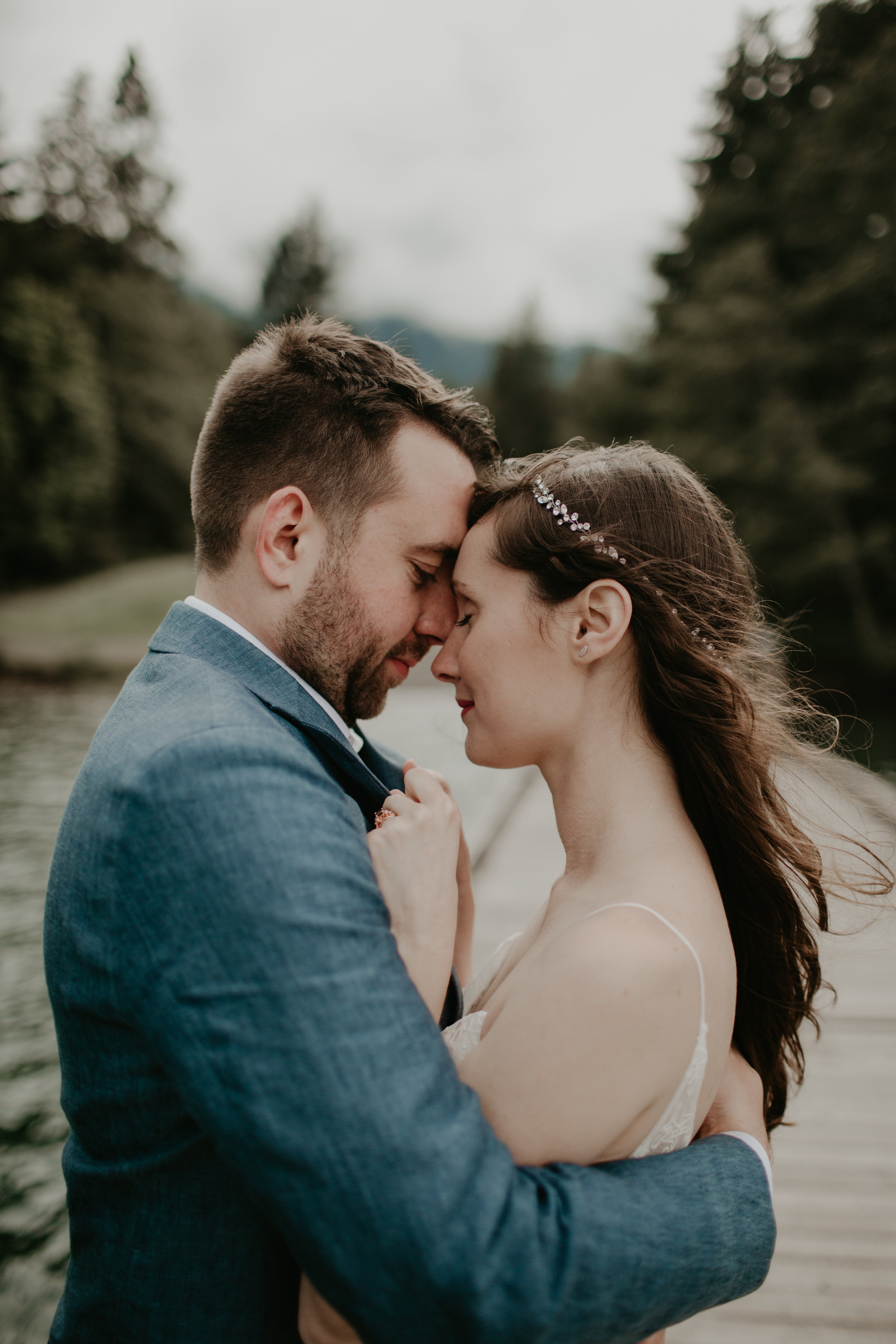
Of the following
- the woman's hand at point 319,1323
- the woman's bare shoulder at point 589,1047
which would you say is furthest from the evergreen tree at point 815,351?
the woman's hand at point 319,1323

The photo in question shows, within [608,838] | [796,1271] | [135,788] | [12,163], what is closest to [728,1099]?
[608,838]

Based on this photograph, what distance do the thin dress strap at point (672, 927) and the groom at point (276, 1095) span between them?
0.79 feet

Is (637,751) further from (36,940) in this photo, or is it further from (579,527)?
(36,940)

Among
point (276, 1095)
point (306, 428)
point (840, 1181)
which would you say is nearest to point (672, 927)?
point (276, 1095)

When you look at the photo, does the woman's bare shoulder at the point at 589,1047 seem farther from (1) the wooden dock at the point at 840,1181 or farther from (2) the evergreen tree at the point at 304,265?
(2) the evergreen tree at the point at 304,265

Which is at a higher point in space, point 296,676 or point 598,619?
point 598,619

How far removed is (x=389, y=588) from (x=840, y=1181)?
2.93 metres

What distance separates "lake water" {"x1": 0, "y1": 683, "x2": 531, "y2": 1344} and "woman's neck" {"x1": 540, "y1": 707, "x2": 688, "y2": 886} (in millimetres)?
875

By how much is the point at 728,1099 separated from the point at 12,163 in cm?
4047

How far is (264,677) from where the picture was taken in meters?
1.50

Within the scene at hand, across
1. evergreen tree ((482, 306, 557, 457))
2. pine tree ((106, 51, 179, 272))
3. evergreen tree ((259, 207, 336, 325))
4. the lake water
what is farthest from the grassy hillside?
evergreen tree ((482, 306, 557, 457))

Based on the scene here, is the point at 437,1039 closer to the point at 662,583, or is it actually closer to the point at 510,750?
the point at 510,750

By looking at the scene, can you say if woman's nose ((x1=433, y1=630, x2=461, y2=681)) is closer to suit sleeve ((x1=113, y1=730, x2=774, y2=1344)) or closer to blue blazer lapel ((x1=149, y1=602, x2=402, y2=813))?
blue blazer lapel ((x1=149, y1=602, x2=402, y2=813))

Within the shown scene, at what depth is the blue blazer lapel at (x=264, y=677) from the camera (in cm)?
148
